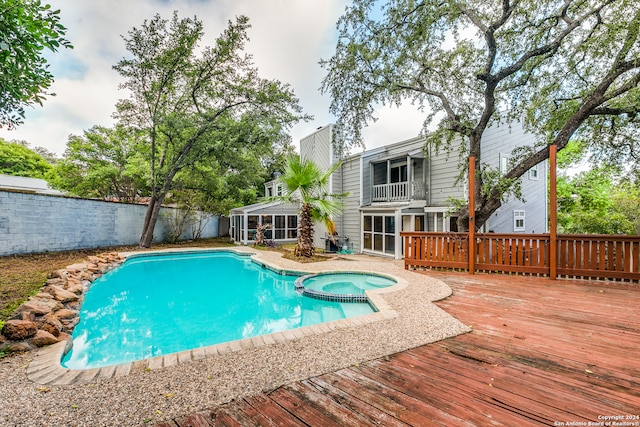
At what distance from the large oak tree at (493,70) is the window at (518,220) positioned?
2883mm

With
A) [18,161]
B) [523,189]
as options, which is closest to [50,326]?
[523,189]

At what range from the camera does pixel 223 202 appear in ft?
51.4

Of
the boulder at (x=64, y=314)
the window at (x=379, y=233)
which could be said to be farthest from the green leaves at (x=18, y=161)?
the window at (x=379, y=233)

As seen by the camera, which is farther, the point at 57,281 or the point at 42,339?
the point at 57,281

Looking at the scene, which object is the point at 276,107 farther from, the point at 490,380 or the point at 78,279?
the point at 490,380

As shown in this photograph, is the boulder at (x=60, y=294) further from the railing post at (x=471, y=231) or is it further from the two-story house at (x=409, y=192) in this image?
the railing post at (x=471, y=231)

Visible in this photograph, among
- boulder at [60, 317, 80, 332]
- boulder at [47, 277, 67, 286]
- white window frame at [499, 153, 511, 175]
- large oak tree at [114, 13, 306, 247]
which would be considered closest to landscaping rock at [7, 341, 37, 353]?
boulder at [60, 317, 80, 332]

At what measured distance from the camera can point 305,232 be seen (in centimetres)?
938

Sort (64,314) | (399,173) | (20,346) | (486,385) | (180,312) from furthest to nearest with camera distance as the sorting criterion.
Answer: (399,173)
(180,312)
(64,314)
(20,346)
(486,385)

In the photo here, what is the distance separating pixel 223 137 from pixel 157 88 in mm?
3442

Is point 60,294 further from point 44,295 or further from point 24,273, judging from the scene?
point 24,273

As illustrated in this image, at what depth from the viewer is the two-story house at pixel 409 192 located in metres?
9.34

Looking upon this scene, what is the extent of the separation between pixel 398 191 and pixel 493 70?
476 centimetres

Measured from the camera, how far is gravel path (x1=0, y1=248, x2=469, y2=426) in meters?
1.82
